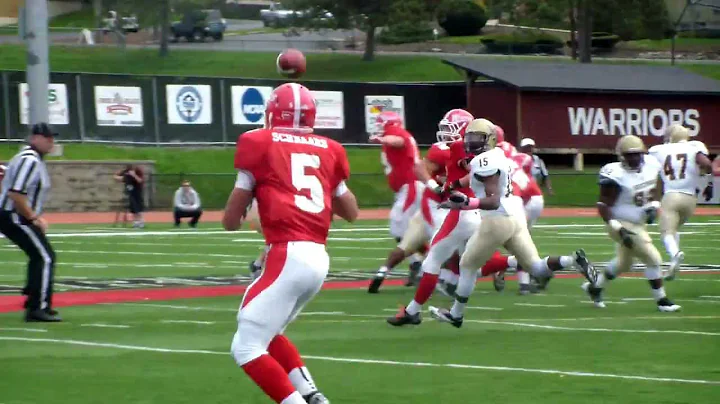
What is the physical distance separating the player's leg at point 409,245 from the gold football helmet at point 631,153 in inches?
114

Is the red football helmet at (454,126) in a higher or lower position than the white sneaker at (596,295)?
higher

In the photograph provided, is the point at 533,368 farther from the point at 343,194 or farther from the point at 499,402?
the point at 343,194

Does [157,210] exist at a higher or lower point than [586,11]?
lower

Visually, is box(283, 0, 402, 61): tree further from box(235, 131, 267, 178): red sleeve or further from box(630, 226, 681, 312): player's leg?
box(235, 131, 267, 178): red sleeve

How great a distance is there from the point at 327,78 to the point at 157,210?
915 inches

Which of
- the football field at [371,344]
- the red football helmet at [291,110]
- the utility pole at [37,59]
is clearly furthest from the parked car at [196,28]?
the red football helmet at [291,110]

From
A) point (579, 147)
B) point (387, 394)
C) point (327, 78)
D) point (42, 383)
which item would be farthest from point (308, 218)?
point (327, 78)

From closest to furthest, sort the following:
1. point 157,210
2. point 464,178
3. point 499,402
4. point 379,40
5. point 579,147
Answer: point 499,402
point 464,178
point 157,210
point 579,147
point 379,40

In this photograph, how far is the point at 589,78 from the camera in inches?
1796

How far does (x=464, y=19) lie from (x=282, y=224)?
2557 inches

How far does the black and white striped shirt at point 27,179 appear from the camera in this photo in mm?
12445

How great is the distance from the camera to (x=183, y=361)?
10.2 meters

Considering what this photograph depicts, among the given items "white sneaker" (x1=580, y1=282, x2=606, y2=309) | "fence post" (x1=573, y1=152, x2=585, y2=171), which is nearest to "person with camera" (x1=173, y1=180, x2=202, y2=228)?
"white sneaker" (x1=580, y1=282, x2=606, y2=309)

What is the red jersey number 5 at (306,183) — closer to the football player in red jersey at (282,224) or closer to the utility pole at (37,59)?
the football player in red jersey at (282,224)
